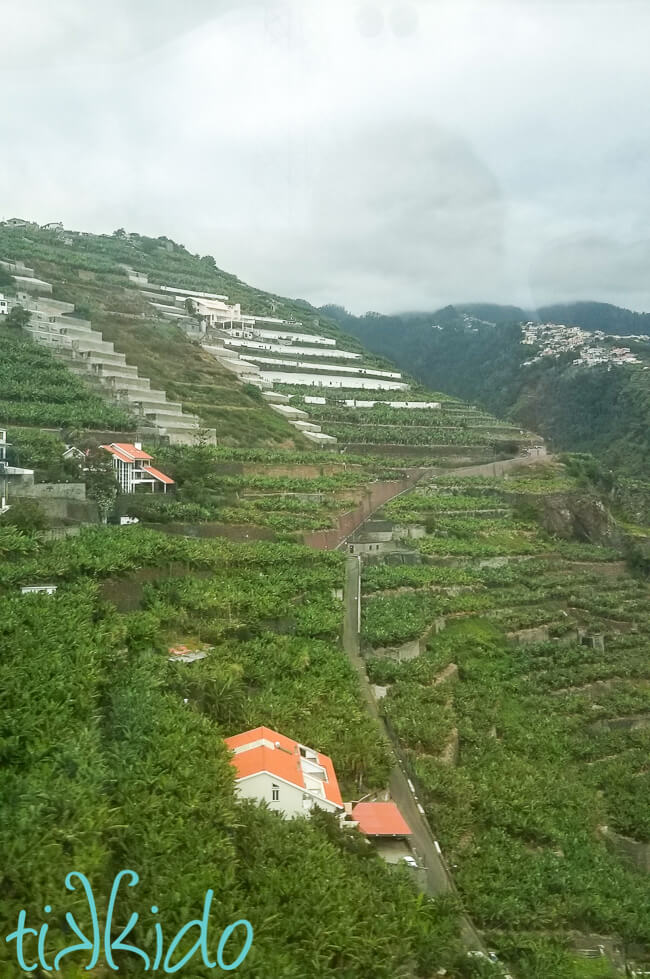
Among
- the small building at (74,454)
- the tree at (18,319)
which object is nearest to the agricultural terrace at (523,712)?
the small building at (74,454)

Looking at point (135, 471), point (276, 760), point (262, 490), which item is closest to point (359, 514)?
point (262, 490)

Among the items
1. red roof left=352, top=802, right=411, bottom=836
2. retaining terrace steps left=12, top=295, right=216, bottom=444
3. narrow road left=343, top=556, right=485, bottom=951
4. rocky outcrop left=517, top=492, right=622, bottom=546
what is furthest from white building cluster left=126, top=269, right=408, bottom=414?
red roof left=352, top=802, right=411, bottom=836

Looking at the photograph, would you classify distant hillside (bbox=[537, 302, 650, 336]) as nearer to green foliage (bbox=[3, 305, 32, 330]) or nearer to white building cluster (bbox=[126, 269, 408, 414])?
white building cluster (bbox=[126, 269, 408, 414])

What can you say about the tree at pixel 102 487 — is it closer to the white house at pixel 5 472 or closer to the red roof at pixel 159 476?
the white house at pixel 5 472

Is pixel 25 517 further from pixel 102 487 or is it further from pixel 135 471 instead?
pixel 135 471

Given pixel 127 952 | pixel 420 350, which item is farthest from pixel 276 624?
pixel 420 350
